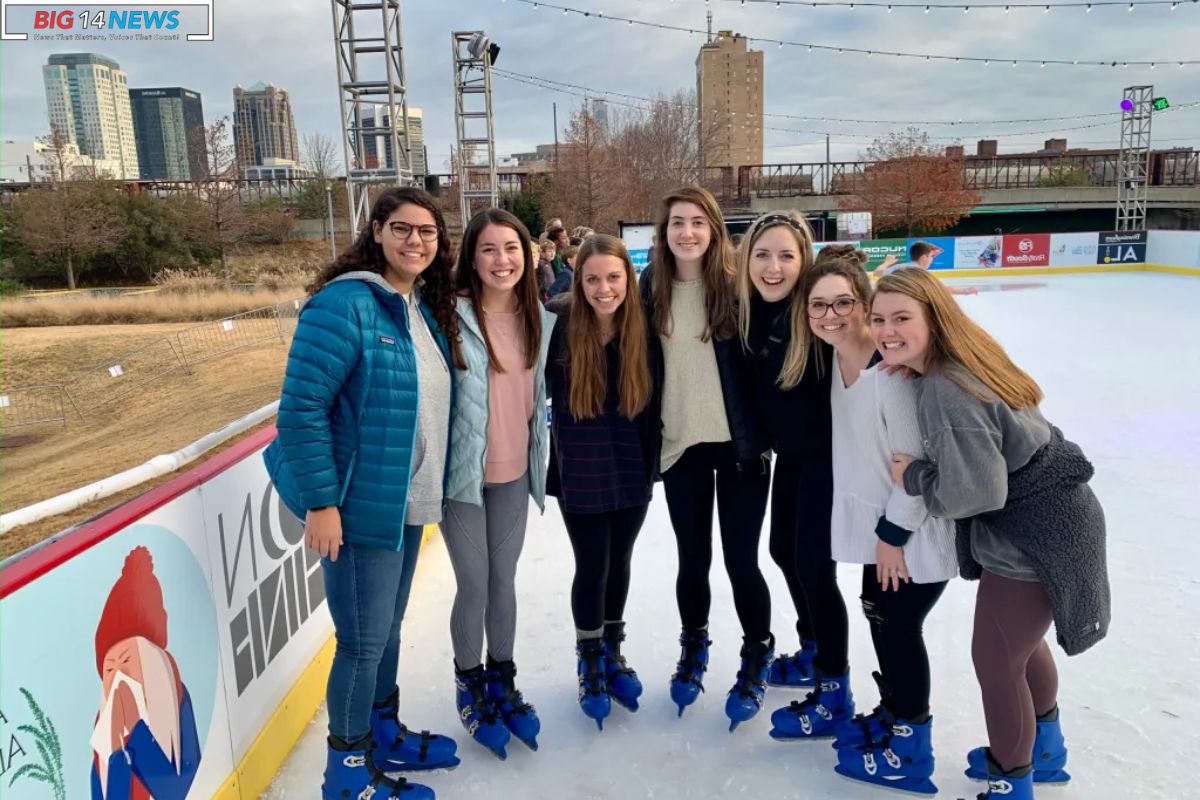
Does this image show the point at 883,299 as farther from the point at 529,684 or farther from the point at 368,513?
the point at 529,684

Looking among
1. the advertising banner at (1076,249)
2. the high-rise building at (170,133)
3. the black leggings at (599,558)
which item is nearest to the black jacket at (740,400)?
the black leggings at (599,558)

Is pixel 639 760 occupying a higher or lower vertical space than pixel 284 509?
lower

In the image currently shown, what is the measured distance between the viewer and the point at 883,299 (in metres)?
1.78

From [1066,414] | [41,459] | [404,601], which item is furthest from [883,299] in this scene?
[41,459]

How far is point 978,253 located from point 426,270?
67.1ft

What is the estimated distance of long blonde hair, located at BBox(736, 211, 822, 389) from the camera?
2098mm

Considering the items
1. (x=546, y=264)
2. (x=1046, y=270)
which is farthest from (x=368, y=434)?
(x=1046, y=270)

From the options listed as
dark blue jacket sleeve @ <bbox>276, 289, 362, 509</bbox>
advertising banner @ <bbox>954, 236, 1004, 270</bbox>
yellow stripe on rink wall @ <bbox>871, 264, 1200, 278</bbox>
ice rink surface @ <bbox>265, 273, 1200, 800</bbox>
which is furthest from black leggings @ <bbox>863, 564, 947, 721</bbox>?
advertising banner @ <bbox>954, 236, 1004, 270</bbox>

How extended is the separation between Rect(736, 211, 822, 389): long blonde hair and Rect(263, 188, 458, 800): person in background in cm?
80

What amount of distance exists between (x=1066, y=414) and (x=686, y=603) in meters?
5.00

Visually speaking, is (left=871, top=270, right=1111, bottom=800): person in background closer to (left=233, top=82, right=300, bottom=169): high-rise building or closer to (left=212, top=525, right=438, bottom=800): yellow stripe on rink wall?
(left=212, top=525, right=438, bottom=800): yellow stripe on rink wall

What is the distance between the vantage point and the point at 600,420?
224 centimetres

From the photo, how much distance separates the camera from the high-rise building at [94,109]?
1777 centimetres

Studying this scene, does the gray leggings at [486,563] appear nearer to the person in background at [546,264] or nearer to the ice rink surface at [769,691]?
the ice rink surface at [769,691]
